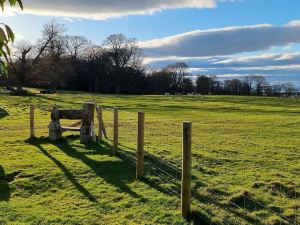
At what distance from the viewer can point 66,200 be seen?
29.6 ft

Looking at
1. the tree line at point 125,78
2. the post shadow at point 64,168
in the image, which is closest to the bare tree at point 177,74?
the tree line at point 125,78

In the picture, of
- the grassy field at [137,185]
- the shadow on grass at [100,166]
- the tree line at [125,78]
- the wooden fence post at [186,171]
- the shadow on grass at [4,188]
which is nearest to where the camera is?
the wooden fence post at [186,171]

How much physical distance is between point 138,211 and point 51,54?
76431 millimetres

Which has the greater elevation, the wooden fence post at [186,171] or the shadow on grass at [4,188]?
the wooden fence post at [186,171]

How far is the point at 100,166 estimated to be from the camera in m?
11.8

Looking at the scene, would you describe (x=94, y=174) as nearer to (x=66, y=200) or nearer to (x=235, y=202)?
(x=66, y=200)

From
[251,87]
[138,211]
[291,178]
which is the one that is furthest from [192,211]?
[251,87]

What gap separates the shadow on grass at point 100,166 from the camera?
389 inches

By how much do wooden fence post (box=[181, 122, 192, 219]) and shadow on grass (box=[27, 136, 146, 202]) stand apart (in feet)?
4.28

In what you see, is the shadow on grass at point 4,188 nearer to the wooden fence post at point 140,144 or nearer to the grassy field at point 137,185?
the grassy field at point 137,185

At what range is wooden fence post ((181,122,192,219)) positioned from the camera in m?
7.63

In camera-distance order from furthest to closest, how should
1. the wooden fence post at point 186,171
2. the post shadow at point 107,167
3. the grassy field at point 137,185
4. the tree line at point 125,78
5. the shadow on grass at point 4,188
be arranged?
the tree line at point 125,78, the post shadow at point 107,167, the shadow on grass at point 4,188, the grassy field at point 137,185, the wooden fence post at point 186,171

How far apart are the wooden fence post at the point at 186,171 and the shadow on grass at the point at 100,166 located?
1.30 metres

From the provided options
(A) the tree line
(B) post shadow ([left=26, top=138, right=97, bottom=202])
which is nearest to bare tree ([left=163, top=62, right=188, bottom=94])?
(A) the tree line
